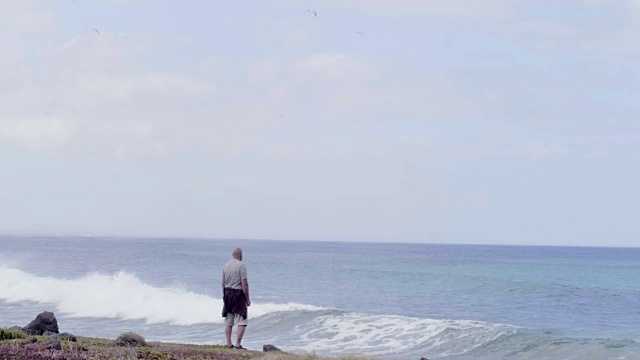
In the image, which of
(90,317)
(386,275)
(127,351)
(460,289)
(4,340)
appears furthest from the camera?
(386,275)

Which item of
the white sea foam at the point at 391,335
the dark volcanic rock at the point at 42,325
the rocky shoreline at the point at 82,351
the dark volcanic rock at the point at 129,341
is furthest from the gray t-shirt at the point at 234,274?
the white sea foam at the point at 391,335

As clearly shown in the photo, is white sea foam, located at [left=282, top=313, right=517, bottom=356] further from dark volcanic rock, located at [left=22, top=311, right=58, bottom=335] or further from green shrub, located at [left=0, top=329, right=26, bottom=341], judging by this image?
green shrub, located at [left=0, top=329, right=26, bottom=341]

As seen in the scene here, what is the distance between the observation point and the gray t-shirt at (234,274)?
53.9 ft

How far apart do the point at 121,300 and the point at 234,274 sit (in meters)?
26.9

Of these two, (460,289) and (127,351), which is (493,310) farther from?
(127,351)

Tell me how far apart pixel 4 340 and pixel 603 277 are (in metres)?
68.3

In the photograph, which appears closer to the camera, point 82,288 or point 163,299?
point 163,299

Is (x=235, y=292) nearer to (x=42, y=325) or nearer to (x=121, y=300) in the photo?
(x=42, y=325)

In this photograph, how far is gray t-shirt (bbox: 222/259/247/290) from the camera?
1642cm

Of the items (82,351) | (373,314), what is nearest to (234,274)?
(82,351)

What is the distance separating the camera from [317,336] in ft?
95.2

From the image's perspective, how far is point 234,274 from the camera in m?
16.5

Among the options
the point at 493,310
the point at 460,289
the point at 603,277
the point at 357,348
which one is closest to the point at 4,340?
the point at 357,348

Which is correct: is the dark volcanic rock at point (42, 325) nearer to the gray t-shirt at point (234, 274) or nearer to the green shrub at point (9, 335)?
the green shrub at point (9, 335)
